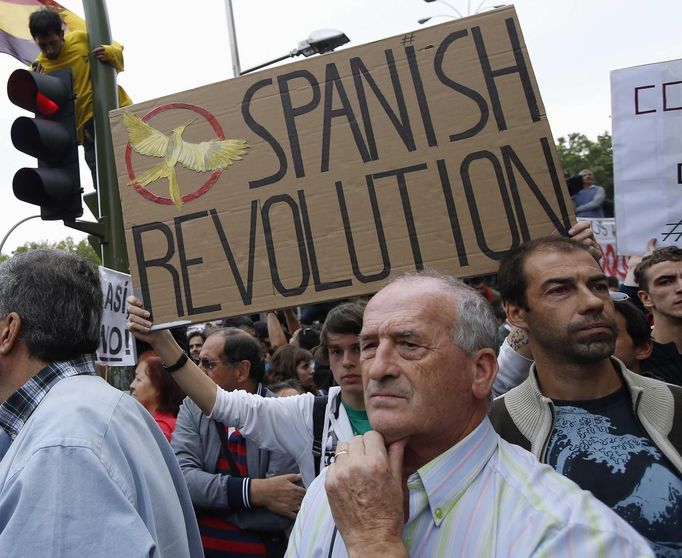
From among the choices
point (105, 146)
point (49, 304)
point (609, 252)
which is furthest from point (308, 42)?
point (49, 304)

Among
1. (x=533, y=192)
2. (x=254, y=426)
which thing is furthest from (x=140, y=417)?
(x=533, y=192)

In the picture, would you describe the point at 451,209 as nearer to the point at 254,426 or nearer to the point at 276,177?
the point at 276,177

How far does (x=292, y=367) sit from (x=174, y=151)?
3141 mm

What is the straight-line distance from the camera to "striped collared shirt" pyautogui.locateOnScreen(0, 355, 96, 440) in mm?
2070

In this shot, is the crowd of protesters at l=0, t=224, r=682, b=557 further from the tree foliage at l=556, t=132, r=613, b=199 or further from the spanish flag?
the tree foliage at l=556, t=132, r=613, b=199

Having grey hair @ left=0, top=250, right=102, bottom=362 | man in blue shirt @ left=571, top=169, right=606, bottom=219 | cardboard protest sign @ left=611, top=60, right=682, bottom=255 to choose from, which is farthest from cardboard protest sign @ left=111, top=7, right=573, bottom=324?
man in blue shirt @ left=571, top=169, right=606, bottom=219

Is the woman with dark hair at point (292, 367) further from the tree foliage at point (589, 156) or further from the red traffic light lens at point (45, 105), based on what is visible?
the tree foliage at point (589, 156)

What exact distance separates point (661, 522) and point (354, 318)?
5.57 ft

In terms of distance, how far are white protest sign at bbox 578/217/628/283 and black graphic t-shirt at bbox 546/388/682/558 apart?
474cm

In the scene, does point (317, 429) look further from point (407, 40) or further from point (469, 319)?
point (407, 40)

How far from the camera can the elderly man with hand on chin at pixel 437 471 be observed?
60.0 inches

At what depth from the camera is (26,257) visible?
2.24 meters

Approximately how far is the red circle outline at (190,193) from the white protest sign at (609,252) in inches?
174

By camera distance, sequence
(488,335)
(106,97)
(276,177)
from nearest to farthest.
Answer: (488,335), (276,177), (106,97)
